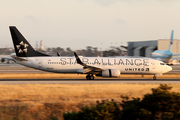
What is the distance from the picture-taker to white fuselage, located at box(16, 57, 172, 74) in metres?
30.9

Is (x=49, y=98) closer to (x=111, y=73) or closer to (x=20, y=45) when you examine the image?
(x=111, y=73)

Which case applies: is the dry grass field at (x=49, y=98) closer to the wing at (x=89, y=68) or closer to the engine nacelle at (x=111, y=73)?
the engine nacelle at (x=111, y=73)

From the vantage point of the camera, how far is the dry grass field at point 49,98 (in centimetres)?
1565

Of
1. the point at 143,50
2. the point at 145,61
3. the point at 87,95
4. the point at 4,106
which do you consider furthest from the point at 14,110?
the point at 143,50

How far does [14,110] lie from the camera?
15.6m

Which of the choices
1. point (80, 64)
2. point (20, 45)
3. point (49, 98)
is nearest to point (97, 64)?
point (80, 64)

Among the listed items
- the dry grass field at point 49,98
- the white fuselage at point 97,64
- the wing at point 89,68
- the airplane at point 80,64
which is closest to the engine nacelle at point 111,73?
the airplane at point 80,64

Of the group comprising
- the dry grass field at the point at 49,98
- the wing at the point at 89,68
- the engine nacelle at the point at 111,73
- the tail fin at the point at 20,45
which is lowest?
the dry grass field at the point at 49,98

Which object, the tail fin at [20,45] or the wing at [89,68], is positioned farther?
the tail fin at [20,45]

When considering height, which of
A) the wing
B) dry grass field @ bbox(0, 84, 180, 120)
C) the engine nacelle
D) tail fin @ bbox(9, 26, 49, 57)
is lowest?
dry grass field @ bbox(0, 84, 180, 120)

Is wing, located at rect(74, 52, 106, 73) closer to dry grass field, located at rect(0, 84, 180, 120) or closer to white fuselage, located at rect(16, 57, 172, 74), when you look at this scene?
white fuselage, located at rect(16, 57, 172, 74)

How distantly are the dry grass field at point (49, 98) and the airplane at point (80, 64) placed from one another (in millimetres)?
8333

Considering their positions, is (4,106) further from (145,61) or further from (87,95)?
(145,61)

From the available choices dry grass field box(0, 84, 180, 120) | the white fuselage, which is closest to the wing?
the white fuselage
